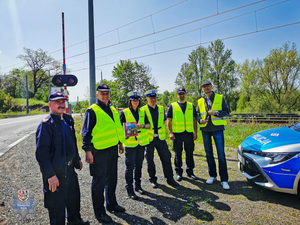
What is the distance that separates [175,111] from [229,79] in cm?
3264

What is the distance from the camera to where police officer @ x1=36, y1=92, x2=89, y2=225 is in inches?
77.2

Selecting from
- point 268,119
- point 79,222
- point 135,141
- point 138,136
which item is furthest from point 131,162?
point 268,119

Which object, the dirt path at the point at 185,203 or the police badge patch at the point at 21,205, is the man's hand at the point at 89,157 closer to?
the dirt path at the point at 185,203

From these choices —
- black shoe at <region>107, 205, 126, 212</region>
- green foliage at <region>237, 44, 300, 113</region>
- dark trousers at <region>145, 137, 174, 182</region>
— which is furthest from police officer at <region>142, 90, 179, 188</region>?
green foliage at <region>237, 44, 300, 113</region>

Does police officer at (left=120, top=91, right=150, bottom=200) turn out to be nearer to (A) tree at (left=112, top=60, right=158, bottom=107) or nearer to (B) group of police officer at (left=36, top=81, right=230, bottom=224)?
(B) group of police officer at (left=36, top=81, right=230, bottom=224)

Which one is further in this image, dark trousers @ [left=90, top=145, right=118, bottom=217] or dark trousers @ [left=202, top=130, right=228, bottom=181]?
dark trousers @ [left=202, top=130, right=228, bottom=181]

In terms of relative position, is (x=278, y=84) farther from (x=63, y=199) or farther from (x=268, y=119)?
(x=63, y=199)

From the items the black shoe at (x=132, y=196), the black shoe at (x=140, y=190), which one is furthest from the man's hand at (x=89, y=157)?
the black shoe at (x=140, y=190)

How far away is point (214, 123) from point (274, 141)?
41.6 inches

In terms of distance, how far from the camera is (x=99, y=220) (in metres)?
2.59

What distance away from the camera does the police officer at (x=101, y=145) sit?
8.59 ft

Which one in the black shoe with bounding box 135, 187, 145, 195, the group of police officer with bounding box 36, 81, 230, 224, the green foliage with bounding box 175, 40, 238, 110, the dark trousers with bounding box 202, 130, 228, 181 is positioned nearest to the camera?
the group of police officer with bounding box 36, 81, 230, 224

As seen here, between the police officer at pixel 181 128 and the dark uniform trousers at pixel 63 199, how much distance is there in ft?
7.28

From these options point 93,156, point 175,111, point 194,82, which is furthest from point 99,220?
point 194,82
